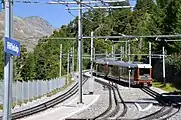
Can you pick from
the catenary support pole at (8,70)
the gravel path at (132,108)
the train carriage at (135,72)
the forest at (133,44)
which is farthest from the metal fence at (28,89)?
the catenary support pole at (8,70)

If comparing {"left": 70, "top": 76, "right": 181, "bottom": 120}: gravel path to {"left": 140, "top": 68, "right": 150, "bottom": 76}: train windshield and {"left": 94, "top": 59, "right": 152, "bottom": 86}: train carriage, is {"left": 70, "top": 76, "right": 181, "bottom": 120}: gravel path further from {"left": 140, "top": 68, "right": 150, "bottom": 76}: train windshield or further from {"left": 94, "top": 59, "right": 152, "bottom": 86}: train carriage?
{"left": 140, "top": 68, "right": 150, "bottom": 76}: train windshield

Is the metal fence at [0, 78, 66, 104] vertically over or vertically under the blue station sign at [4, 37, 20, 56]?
under

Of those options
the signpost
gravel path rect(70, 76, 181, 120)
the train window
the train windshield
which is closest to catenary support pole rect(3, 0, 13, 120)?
the signpost

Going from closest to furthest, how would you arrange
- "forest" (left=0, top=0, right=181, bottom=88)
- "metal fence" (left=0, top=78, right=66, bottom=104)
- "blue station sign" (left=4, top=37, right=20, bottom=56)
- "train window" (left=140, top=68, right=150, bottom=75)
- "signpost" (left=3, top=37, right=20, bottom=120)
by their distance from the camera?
"blue station sign" (left=4, top=37, right=20, bottom=56)
"signpost" (left=3, top=37, right=20, bottom=120)
"metal fence" (left=0, top=78, right=66, bottom=104)
"train window" (left=140, top=68, right=150, bottom=75)
"forest" (left=0, top=0, right=181, bottom=88)

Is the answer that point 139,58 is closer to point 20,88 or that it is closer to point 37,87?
point 37,87

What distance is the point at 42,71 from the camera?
95312 mm

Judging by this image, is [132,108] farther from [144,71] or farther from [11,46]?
[144,71]

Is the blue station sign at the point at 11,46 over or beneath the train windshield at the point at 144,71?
over

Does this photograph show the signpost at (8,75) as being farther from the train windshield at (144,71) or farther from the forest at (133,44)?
the train windshield at (144,71)

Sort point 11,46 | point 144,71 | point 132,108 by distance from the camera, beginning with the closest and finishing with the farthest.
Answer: point 11,46
point 132,108
point 144,71

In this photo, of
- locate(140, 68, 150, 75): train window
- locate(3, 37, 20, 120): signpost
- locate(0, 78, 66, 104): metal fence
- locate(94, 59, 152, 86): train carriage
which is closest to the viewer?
locate(3, 37, 20, 120): signpost

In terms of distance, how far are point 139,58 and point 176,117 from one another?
236 ft

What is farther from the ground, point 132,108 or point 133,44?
point 133,44

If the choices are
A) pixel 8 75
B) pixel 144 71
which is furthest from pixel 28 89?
pixel 8 75
